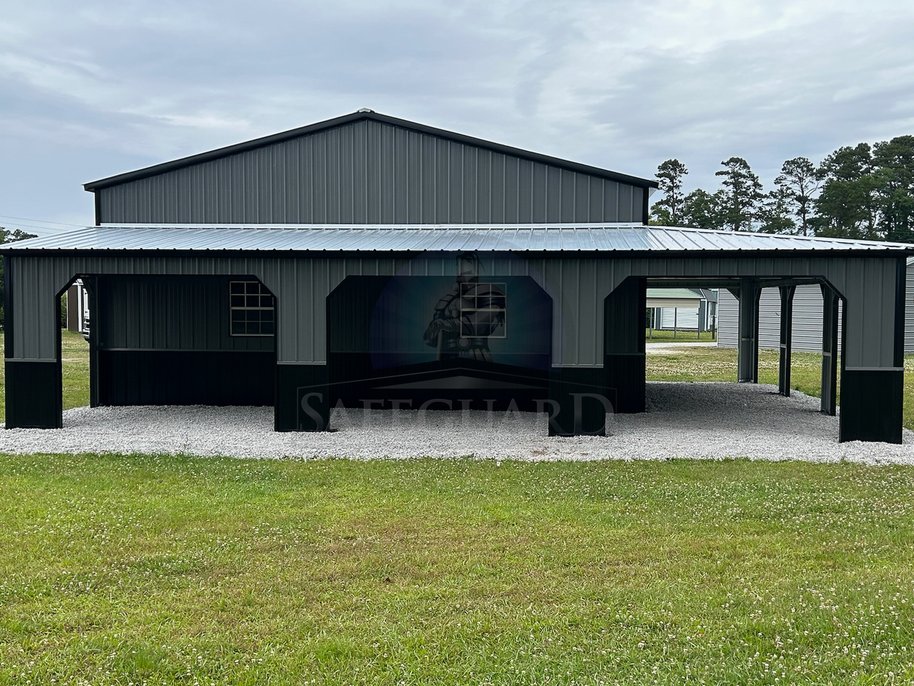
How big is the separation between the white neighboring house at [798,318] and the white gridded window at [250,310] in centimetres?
2023

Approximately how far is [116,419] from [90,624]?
865 cm

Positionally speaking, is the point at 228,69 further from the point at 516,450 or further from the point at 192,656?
the point at 192,656

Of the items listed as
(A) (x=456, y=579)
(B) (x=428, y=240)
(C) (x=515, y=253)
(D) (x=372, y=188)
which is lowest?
(A) (x=456, y=579)

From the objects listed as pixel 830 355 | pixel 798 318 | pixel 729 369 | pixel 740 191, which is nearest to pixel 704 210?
pixel 740 191

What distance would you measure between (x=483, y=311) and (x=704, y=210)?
46.2 meters

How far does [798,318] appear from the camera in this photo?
31344 mm

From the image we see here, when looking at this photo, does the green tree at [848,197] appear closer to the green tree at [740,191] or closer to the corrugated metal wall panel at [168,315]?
the green tree at [740,191]

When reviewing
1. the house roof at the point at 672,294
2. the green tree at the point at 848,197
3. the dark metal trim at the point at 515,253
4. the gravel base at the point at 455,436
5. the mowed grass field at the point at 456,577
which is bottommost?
the mowed grass field at the point at 456,577

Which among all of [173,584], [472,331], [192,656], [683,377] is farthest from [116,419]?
[683,377]

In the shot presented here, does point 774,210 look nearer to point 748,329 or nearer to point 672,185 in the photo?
point 672,185

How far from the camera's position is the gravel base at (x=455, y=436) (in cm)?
953

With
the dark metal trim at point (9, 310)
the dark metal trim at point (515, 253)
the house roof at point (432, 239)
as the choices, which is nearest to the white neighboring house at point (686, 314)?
the house roof at point (432, 239)

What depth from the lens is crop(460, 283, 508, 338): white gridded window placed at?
43.7ft

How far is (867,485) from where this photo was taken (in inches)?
306
